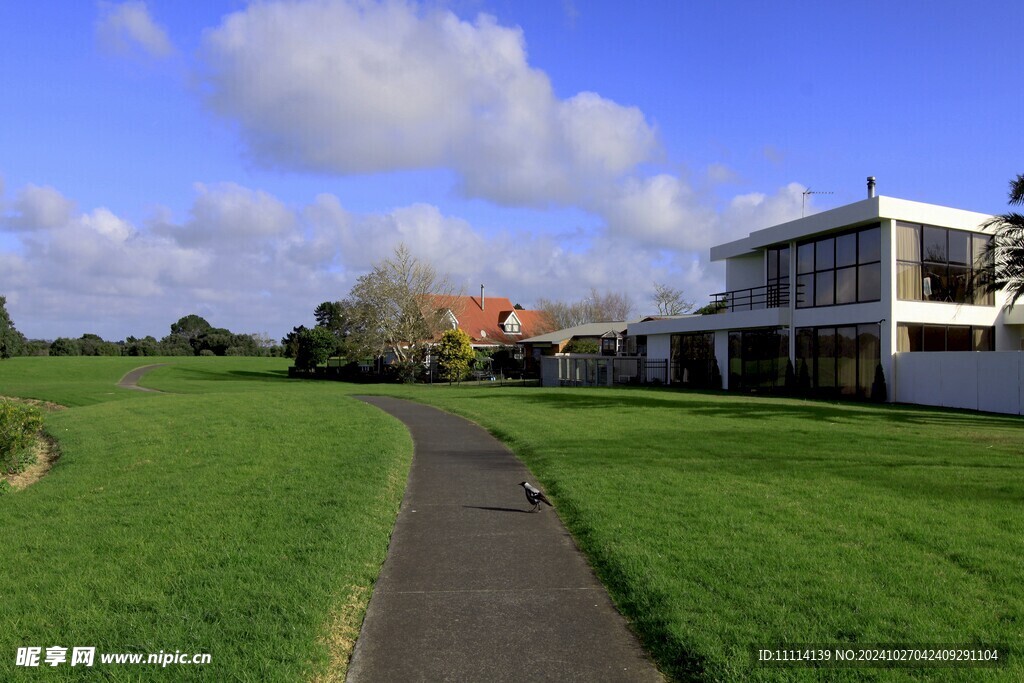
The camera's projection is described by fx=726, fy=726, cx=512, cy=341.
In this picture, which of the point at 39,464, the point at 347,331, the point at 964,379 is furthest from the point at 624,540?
the point at 347,331

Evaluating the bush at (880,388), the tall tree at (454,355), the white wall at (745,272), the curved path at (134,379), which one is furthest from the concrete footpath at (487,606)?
the curved path at (134,379)

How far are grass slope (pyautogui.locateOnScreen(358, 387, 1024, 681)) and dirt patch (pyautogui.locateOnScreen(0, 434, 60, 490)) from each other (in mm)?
8648

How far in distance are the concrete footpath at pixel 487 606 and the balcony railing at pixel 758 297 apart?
2611cm

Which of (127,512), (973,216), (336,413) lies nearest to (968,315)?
(973,216)

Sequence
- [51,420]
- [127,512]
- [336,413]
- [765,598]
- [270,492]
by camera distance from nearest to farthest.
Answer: [765,598] < [127,512] < [270,492] < [336,413] < [51,420]

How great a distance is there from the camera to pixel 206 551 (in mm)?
6660

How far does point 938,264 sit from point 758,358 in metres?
8.31

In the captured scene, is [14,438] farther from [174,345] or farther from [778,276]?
[174,345]

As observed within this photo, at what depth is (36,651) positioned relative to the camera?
4.54 meters

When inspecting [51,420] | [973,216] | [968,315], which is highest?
[973,216]

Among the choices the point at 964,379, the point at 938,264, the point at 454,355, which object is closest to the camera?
the point at 964,379

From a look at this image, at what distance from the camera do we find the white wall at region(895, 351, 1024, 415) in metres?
22.6

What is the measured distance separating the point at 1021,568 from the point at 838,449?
271 inches

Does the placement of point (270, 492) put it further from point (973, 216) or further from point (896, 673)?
point (973, 216)
